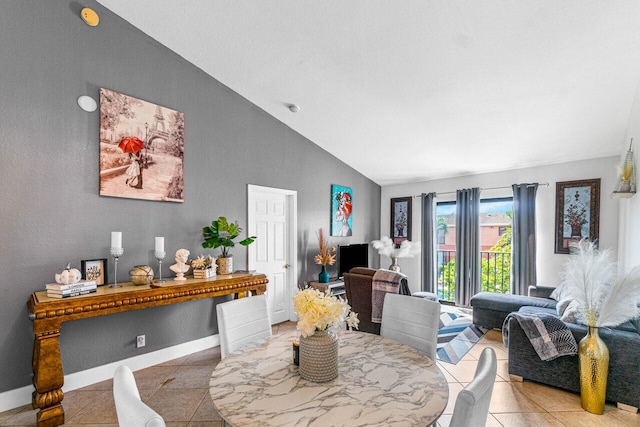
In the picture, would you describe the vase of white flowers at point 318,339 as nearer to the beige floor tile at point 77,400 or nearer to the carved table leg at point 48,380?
the carved table leg at point 48,380

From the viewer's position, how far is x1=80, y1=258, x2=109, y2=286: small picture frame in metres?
2.71

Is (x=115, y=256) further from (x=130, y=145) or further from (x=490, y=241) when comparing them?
(x=490, y=241)

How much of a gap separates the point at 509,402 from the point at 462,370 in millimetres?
566

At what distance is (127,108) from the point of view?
308 cm

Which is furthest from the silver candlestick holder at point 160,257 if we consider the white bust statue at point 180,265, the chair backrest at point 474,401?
the chair backrest at point 474,401

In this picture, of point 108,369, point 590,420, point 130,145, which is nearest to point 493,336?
point 590,420

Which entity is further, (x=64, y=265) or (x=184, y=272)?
(x=184, y=272)

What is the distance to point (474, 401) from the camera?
911 millimetres

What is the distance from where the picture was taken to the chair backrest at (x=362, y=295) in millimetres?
3561

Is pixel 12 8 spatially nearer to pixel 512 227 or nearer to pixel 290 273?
pixel 290 273

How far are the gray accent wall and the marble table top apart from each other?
2.09 metres

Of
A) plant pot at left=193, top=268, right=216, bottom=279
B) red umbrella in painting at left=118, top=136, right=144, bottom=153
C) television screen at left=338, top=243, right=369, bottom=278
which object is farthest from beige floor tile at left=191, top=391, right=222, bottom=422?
television screen at left=338, top=243, right=369, bottom=278

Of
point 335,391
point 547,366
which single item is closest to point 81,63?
point 335,391

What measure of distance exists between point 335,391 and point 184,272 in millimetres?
2463
